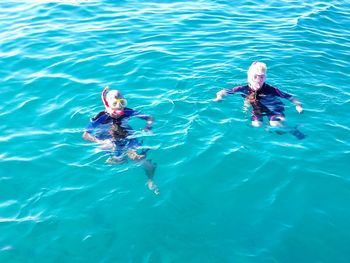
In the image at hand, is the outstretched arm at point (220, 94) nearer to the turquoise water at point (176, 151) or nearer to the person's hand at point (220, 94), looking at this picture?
the person's hand at point (220, 94)

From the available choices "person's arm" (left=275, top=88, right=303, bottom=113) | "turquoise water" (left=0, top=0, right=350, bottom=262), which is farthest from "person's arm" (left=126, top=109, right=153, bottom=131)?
"person's arm" (left=275, top=88, right=303, bottom=113)

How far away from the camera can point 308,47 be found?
14.2m

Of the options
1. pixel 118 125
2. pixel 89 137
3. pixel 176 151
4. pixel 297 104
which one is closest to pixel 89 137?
pixel 89 137

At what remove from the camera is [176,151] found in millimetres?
9102

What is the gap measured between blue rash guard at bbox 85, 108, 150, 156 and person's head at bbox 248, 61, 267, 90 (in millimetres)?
2823

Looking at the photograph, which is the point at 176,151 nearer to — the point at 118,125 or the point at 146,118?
the point at 146,118

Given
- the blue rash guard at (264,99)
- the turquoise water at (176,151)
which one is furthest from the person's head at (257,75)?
the turquoise water at (176,151)

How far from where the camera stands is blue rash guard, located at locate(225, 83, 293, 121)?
1012 centimetres

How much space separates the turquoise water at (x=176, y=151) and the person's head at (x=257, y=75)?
0.72m

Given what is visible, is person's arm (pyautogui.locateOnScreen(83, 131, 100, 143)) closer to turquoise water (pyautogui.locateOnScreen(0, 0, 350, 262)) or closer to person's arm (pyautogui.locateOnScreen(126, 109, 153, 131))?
turquoise water (pyautogui.locateOnScreen(0, 0, 350, 262))

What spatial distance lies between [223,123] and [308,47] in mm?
6062

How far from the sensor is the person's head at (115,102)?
355 inches

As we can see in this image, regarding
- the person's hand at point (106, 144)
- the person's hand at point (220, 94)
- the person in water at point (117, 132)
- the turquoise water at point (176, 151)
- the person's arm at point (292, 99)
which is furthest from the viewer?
the person's hand at point (220, 94)

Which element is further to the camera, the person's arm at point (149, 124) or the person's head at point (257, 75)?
the person's head at point (257, 75)
